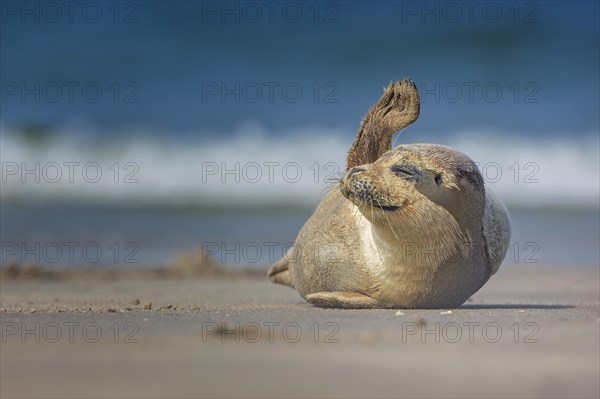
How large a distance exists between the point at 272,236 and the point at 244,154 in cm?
718

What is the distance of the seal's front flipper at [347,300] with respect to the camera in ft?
23.6

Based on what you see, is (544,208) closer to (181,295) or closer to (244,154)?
(244,154)

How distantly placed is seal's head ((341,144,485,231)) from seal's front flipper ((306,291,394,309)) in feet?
2.25

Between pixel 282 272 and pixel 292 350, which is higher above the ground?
pixel 282 272

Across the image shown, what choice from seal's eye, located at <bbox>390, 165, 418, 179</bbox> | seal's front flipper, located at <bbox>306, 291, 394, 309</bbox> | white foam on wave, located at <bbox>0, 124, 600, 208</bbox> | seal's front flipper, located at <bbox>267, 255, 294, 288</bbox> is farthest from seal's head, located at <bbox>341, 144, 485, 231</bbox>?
white foam on wave, located at <bbox>0, 124, 600, 208</bbox>

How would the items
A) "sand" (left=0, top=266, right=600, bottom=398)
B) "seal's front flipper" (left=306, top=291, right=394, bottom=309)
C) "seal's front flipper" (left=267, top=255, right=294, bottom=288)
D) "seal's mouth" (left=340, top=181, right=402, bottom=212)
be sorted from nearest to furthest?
"sand" (left=0, top=266, right=600, bottom=398)
"seal's mouth" (left=340, top=181, right=402, bottom=212)
"seal's front flipper" (left=306, top=291, right=394, bottom=309)
"seal's front flipper" (left=267, top=255, right=294, bottom=288)

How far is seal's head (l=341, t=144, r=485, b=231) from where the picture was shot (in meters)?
6.69

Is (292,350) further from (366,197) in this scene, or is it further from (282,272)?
(282,272)

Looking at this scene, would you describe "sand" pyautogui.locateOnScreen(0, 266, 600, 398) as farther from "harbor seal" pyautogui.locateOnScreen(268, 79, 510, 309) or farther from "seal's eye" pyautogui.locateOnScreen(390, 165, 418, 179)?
"seal's eye" pyautogui.locateOnScreen(390, 165, 418, 179)

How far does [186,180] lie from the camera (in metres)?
23.4

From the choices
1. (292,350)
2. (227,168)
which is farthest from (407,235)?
(227,168)

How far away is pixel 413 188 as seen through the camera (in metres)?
6.70

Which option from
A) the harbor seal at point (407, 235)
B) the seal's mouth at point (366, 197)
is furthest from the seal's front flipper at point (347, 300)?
the seal's mouth at point (366, 197)

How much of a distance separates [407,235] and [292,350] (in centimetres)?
177
